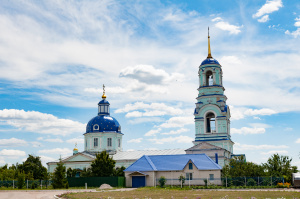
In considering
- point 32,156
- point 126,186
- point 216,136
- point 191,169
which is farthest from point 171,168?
point 32,156

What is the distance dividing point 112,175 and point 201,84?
759 inches

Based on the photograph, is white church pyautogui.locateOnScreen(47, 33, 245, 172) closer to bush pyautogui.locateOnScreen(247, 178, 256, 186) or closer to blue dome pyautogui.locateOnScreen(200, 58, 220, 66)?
blue dome pyautogui.locateOnScreen(200, 58, 220, 66)

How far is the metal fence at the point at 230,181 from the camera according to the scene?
133 feet

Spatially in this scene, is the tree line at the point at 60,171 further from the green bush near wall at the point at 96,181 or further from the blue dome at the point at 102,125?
the blue dome at the point at 102,125

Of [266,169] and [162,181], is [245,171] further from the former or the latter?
[162,181]

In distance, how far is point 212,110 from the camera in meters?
54.1

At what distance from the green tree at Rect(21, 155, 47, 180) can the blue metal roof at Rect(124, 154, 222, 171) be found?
16380mm

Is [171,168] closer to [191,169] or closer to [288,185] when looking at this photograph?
[191,169]

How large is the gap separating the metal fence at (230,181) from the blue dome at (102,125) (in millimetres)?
23447

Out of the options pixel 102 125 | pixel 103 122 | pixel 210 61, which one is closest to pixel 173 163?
pixel 210 61

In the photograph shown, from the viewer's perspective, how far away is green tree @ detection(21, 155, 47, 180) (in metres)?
53.8

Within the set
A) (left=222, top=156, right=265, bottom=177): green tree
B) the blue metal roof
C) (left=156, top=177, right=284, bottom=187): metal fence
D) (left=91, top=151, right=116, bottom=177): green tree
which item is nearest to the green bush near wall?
(left=91, top=151, right=116, bottom=177): green tree

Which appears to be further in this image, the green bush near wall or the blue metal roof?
the blue metal roof

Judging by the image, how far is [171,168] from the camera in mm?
44312
